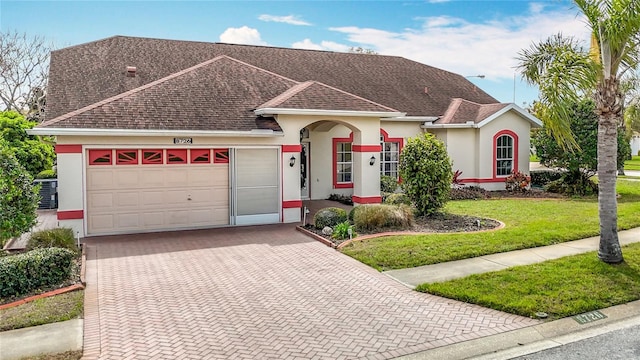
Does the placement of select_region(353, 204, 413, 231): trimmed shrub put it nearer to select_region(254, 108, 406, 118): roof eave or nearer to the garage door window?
select_region(254, 108, 406, 118): roof eave

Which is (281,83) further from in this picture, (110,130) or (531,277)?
(531,277)

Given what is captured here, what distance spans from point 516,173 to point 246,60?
44.4 ft

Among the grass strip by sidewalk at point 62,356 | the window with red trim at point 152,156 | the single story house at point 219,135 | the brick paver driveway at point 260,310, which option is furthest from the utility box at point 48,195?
the grass strip by sidewalk at point 62,356

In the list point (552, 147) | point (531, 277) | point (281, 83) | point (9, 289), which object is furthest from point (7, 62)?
point (531, 277)

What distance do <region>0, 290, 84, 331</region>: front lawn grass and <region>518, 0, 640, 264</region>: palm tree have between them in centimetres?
977

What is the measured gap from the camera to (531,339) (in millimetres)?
6746

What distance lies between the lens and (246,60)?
22.6 meters

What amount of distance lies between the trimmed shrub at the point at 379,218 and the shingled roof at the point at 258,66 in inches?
182

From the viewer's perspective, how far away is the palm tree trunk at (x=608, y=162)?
9.57m

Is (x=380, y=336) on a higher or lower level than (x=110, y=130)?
A: lower

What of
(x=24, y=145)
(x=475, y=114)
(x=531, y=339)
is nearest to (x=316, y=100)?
(x=475, y=114)

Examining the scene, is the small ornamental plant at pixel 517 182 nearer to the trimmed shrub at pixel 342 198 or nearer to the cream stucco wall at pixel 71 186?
the trimmed shrub at pixel 342 198

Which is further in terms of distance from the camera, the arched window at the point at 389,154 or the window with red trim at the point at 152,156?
the arched window at the point at 389,154

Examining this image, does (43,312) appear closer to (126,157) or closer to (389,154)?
(126,157)
